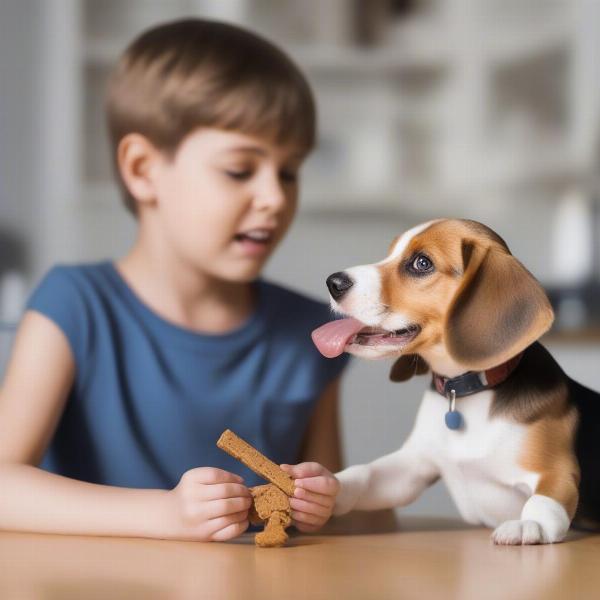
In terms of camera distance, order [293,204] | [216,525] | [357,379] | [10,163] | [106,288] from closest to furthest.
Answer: [216,525]
[293,204]
[106,288]
[357,379]
[10,163]

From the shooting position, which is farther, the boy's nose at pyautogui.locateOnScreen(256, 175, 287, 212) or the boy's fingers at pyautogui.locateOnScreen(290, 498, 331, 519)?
the boy's nose at pyautogui.locateOnScreen(256, 175, 287, 212)

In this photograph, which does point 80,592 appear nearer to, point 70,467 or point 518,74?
point 70,467

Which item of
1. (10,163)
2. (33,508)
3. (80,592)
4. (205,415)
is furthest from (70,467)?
(10,163)

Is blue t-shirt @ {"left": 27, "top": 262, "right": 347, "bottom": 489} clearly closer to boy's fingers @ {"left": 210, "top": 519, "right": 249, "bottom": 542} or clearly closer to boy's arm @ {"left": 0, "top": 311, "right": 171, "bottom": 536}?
boy's arm @ {"left": 0, "top": 311, "right": 171, "bottom": 536}

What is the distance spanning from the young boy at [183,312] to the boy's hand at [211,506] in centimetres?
16

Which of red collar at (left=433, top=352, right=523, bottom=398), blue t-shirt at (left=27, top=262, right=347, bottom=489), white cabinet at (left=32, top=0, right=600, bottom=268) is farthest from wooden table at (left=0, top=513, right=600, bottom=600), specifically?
white cabinet at (left=32, top=0, right=600, bottom=268)

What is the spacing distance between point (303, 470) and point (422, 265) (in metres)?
0.17

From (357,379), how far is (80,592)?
137 cm

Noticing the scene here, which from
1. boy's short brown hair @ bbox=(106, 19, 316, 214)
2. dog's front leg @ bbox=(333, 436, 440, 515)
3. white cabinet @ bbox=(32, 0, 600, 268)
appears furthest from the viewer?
white cabinet @ bbox=(32, 0, 600, 268)

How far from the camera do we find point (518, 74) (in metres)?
2.91

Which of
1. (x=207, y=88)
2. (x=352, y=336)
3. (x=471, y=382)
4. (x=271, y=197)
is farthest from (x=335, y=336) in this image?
(x=207, y=88)

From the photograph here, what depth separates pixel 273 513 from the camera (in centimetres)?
69

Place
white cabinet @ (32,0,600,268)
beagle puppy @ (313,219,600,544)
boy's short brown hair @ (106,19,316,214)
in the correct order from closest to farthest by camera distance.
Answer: beagle puppy @ (313,219,600,544) → boy's short brown hair @ (106,19,316,214) → white cabinet @ (32,0,600,268)

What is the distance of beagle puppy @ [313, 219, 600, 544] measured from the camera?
0.65 metres
